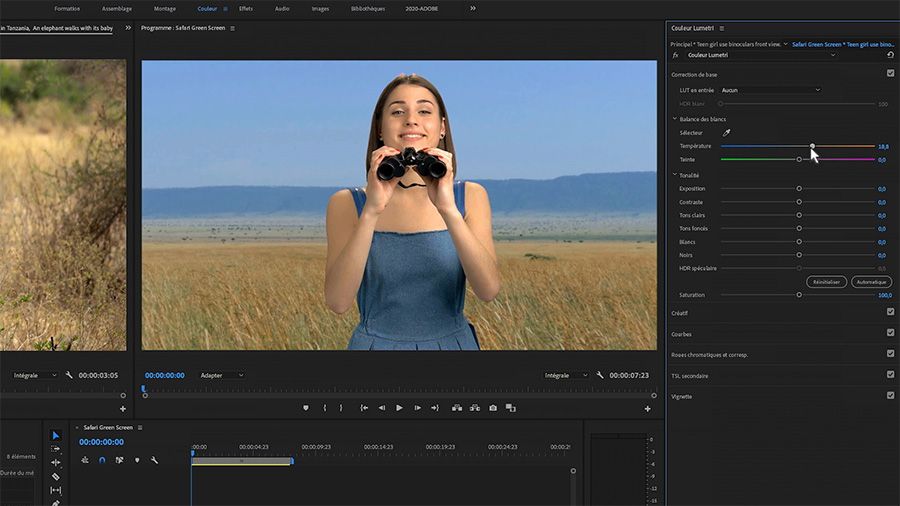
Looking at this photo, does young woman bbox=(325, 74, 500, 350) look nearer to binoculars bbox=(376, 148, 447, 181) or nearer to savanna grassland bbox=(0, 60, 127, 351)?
binoculars bbox=(376, 148, 447, 181)

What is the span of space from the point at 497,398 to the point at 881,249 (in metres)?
1.67

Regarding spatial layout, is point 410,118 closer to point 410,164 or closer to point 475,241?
point 410,164

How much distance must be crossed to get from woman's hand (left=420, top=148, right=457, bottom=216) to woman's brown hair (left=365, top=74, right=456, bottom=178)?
14 cm

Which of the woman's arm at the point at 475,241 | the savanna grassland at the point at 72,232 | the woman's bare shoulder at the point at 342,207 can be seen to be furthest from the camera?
the savanna grassland at the point at 72,232

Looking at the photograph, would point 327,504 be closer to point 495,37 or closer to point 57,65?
point 495,37

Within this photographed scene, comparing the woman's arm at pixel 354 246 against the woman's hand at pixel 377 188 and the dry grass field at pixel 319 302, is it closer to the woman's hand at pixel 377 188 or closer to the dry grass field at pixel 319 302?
the woman's hand at pixel 377 188

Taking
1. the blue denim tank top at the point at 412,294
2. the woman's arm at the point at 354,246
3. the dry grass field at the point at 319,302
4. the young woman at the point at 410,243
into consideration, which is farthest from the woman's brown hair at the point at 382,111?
the dry grass field at the point at 319,302

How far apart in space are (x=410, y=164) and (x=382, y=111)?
321 mm

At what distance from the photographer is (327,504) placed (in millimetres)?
3984

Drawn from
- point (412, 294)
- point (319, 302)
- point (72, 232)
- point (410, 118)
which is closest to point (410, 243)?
point (412, 294)

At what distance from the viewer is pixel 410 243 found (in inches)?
156

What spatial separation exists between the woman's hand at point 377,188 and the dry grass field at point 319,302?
2138 mm

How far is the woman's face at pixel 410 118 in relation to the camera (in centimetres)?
402

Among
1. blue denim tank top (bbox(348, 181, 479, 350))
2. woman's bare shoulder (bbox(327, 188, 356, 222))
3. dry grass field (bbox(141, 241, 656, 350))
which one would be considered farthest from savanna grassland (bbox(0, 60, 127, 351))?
blue denim tank top (bbox(348, 181, 479, 350))
